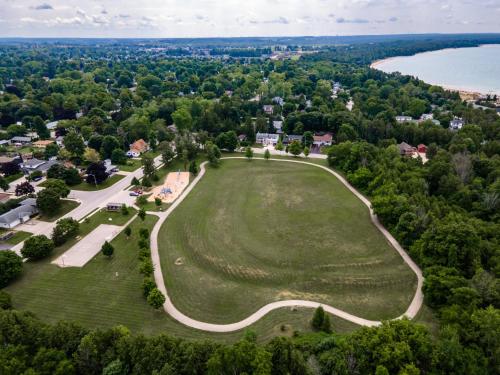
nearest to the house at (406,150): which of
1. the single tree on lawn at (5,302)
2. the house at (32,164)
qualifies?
the single tree on lawn at (5,302)

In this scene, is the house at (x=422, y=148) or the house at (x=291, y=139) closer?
the house at (x=422, y=148)

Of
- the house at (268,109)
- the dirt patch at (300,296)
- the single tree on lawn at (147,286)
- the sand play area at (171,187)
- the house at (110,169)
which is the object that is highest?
the house at (268,109)

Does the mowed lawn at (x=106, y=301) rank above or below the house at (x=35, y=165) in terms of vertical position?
below

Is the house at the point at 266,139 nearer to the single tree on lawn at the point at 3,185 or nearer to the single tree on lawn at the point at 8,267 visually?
the single tree on lawn at the point at 3,185

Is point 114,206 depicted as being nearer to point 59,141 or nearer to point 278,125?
point 59,141

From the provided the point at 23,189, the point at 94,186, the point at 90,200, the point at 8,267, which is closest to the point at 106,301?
the point at 8,267

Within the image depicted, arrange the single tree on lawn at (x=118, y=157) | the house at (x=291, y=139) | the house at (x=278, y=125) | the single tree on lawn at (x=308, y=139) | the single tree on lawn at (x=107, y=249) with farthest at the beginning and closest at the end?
the house at (x=278, y=125) → the house at (x=291, y=139) → the single tree on lawn at (x=308, y=139) → the single tree on lawn at (x=118, y=157) → the single tree on lawn at (x=107, y=249)

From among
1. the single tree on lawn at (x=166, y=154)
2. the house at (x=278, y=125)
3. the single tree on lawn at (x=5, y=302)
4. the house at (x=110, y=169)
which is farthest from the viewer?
the house at (x=278, y=125)

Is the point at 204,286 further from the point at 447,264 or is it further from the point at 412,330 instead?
the point at 447,264
